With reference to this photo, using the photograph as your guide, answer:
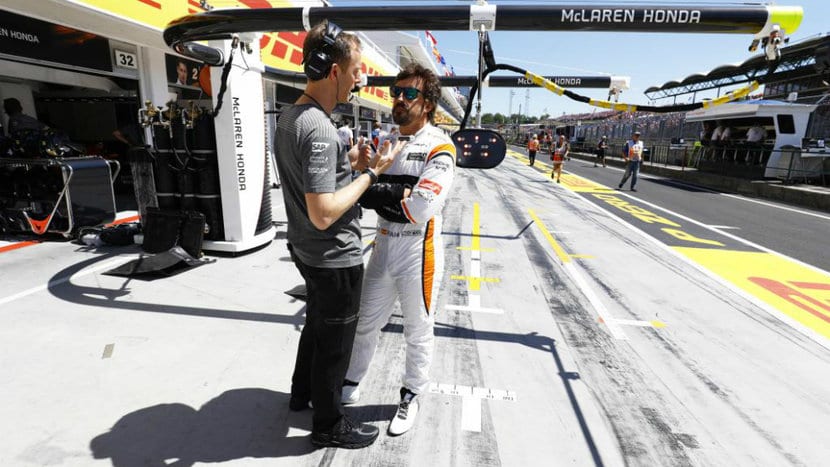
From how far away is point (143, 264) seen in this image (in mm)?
4406

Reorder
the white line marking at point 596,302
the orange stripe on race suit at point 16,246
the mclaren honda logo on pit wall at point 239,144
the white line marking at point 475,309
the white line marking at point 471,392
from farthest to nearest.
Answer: the orange stripe on race suit at point 16,246 < the mclaren honda logo on pit wall at point 239,144 < the white line marking at point 475,309 < the white line marking at point 596,302 < the white line marking at point 471,392

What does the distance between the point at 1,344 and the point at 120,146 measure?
9.84m

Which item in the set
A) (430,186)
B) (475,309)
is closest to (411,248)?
(430,186)

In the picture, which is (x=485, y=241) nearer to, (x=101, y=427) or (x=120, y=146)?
(x=101, y=427)

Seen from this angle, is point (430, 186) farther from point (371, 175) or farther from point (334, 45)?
point (334, 45)

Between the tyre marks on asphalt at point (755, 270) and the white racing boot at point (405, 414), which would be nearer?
the white racing boot at point (405, 414)

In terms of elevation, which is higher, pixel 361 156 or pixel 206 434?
pixel 361 156

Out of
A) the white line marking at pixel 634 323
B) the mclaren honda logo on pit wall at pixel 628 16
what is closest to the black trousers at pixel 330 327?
the mclaren honda logo on pit wall at pixel 628 16

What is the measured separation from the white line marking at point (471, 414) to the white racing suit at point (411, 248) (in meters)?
0.33

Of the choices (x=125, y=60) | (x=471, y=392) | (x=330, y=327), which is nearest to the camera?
(x=330, y=327)

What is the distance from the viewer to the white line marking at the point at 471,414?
2.30m

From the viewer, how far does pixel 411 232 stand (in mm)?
2182

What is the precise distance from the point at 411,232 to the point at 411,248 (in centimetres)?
9

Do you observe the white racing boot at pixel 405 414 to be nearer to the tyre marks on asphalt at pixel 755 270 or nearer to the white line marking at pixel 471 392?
the white line marking at pixel 471 392
